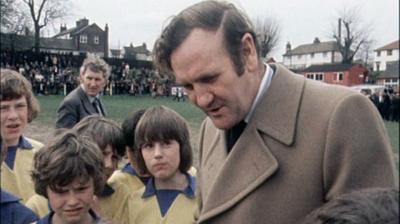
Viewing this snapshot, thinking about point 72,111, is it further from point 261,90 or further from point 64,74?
point 64,74

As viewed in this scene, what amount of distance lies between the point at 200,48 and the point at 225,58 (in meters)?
0.08

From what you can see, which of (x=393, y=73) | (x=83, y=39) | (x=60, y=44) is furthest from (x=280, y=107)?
(x=60, y=44)

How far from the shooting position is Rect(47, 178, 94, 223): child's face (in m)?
2.48

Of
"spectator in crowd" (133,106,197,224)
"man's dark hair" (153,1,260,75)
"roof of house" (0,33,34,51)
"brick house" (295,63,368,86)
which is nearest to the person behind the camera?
"man's dark hair" (153,1,260,75)

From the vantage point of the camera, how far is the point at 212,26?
175 cm

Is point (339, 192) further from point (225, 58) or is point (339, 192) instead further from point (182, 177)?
point (182, 177)

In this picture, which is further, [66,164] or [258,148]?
[66,164]

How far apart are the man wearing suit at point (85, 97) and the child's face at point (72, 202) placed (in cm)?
266

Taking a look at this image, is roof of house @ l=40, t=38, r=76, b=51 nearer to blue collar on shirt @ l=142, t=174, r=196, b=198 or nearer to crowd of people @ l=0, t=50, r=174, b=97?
crowd of people @ l=0, t=50, r=174, b=97

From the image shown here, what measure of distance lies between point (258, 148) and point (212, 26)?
438mm

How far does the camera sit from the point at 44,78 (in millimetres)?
31906

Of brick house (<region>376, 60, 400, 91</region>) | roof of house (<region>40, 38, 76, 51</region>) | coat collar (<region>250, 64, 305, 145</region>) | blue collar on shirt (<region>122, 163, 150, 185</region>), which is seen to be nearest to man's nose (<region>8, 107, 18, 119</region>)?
blue collar on shirt (<region>122, 163, 150, 185</region>)

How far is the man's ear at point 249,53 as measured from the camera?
1.77 meters

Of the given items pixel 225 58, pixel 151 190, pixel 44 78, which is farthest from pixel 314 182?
pixel 44 78
